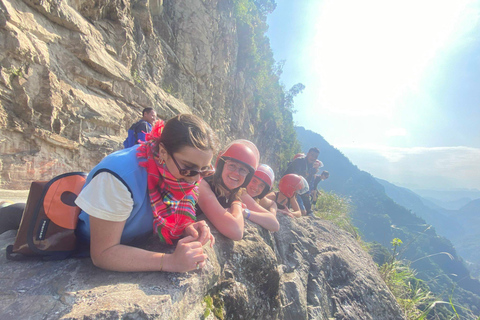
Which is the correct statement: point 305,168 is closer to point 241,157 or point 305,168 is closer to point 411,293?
point 411,293

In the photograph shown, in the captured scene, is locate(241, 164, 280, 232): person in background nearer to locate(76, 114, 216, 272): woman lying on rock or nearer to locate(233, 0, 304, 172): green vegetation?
locate(76, 114, 216, 272): woman lying on rock

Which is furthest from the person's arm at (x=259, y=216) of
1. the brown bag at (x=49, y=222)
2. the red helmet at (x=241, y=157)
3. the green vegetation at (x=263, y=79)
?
the green vegetation at (x=263, y=79)

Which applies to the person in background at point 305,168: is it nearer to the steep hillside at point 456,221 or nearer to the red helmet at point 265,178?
the red helmet at point 265,178

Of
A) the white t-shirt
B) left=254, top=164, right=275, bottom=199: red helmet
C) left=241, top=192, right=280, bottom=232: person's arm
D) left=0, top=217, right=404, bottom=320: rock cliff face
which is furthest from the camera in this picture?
left=254, top=164, right=275, bottom=199: red helmet

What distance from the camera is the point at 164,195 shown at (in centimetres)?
147

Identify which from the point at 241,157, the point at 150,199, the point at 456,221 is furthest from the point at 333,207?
the point at 456,221

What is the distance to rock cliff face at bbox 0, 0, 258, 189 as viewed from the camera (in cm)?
447

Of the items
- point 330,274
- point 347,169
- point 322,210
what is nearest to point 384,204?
point 347,169

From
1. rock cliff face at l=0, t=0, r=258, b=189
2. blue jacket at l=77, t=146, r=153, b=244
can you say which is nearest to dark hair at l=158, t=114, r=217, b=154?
blue jacket at l=77, t=146, r=153, b=244

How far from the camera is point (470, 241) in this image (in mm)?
109562

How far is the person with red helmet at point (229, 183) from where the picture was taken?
2.04m

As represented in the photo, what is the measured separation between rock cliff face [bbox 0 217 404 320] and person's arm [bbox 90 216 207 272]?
74mm

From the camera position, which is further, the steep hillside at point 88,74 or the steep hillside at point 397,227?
the steep hillside at point 397,227

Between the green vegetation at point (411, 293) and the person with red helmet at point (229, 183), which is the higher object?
the person with red helmet at point (229, 183)
